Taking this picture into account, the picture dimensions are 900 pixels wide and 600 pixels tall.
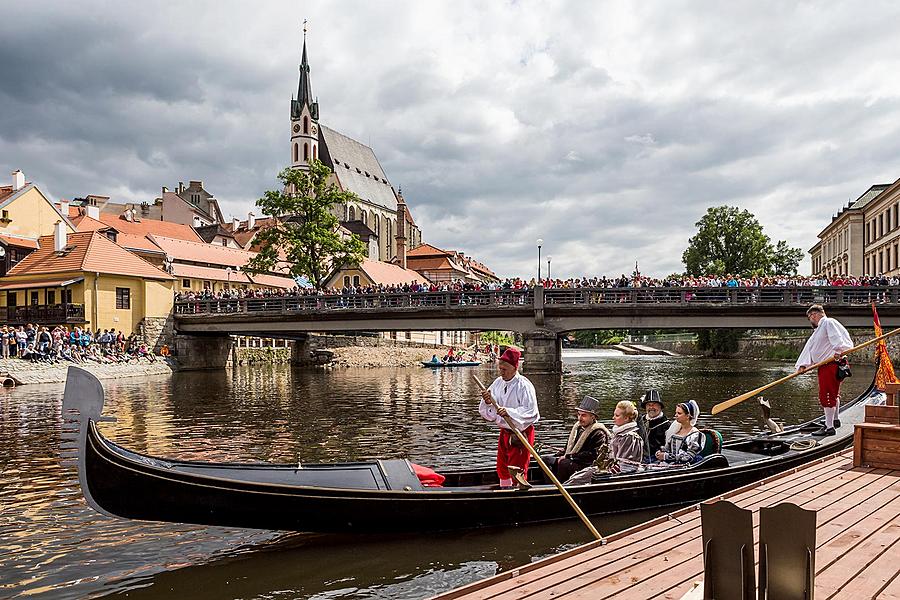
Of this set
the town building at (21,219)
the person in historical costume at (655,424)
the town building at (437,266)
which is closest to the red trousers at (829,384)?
the person in historical costume at (655,424)

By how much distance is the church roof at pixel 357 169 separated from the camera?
104 metres

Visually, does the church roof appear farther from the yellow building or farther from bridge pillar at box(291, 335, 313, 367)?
the yellow building

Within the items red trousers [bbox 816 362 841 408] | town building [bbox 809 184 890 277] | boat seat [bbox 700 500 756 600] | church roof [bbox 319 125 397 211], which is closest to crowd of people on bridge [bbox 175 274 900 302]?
red trousers [bbox 816 362 841 408]

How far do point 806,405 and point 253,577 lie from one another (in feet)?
67.4

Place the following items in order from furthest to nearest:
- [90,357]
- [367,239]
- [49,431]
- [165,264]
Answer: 1. [367,239]
2. [165,264]
3. [90,357]
4. [49,431]

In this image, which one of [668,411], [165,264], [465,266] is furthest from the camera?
[465,266]

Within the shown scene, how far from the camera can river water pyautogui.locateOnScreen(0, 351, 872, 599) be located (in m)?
7.16

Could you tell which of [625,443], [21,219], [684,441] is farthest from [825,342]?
[21,219]

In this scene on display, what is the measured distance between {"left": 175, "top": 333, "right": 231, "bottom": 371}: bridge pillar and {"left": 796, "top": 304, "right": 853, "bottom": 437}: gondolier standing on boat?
39262mm

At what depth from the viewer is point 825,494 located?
683cm

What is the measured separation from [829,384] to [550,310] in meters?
24.2

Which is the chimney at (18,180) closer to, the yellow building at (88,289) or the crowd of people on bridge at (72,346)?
the yellow building at (88,289)

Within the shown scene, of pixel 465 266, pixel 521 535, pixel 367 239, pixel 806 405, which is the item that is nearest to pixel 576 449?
pixel 521 535

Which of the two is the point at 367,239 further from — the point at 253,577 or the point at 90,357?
the point at 253,577
